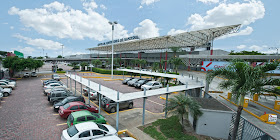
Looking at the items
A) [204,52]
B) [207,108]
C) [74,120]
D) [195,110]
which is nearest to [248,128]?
[207,108]

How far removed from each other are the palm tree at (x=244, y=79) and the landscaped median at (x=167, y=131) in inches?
109

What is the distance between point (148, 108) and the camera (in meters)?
14.4

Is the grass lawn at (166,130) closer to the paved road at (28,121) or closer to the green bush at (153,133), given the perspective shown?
the green bush at (153,133)

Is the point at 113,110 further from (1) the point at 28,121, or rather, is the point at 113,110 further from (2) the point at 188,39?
(2) the point at 188,39

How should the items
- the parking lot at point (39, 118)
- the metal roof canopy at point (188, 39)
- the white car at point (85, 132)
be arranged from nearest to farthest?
the white car at point (85, 132) < the parking lot at point (39, 118) < the metal roof canopy at point (188, 39)

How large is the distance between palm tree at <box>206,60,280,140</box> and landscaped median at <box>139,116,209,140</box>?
278 centimetres

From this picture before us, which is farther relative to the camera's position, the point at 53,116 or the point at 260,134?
the point at 53,116

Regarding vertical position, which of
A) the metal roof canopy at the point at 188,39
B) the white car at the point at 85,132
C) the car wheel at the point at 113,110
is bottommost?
the car wheel at the point at 113,110

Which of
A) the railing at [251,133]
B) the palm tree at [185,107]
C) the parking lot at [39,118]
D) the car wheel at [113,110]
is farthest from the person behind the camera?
the car wheel at [113,110]

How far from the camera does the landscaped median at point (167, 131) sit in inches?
337

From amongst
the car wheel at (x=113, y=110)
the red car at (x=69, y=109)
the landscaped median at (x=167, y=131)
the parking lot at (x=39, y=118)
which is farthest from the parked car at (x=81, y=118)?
the landscaped median at (x=167, y=131)

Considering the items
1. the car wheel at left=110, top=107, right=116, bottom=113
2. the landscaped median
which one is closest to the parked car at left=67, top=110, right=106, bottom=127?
the car wheel at left=110, top=107, right=116, bottom=113

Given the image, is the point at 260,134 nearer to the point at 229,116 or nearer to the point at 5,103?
the point at 229,116

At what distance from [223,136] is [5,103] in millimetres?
21805
